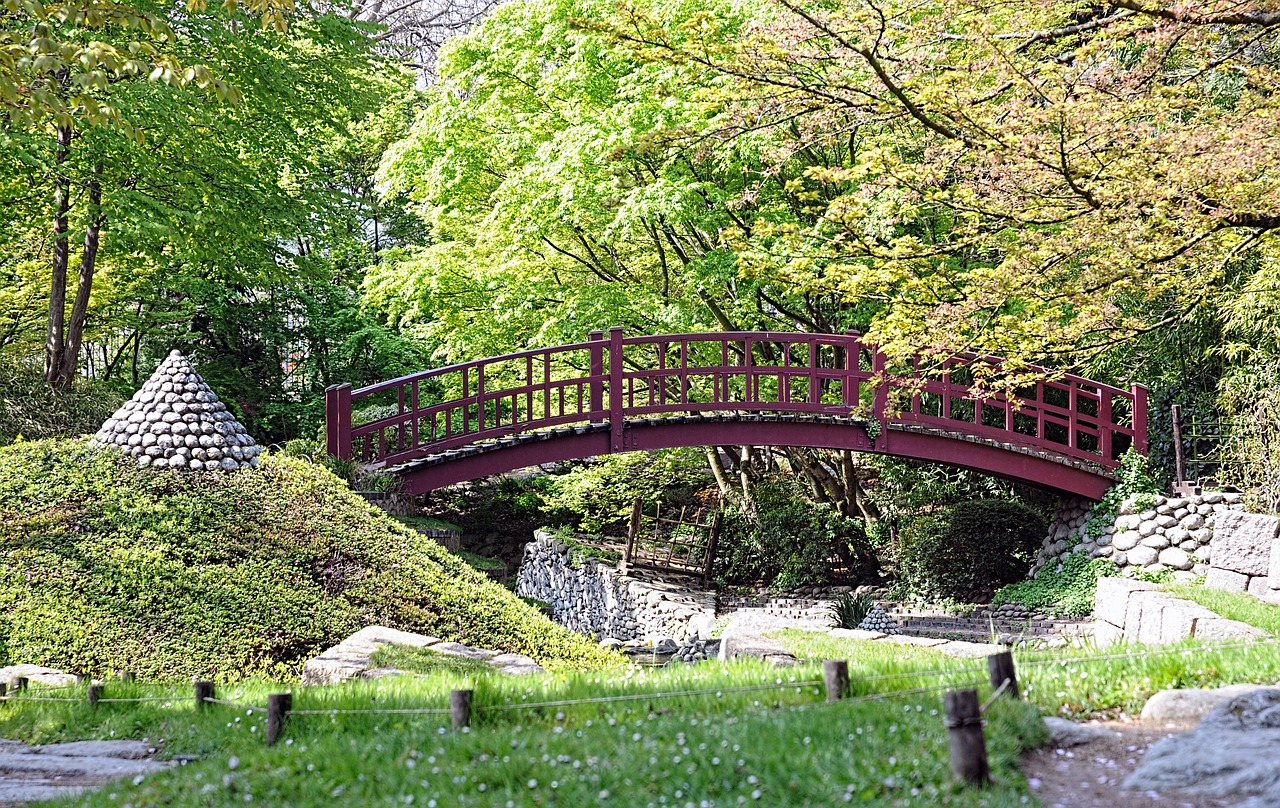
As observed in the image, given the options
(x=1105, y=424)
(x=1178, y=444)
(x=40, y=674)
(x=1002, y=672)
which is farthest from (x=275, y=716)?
(x=1178, y=444)

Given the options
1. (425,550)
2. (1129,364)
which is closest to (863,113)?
(425,550)

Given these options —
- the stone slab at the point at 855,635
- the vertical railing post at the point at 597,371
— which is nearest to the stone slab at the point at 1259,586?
the stone slab at the point at 855,635

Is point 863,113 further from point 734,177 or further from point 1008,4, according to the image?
point 734,177

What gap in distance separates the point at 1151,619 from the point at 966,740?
616 cm

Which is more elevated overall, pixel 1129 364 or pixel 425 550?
pixel 1129 364

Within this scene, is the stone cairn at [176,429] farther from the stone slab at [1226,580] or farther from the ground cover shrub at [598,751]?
the stone slab at [1226,580]

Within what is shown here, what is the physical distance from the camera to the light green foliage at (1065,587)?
42.2 ft

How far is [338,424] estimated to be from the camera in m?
12.4

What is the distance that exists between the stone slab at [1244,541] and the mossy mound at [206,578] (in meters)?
6.51

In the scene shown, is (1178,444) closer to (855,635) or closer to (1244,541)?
(1244,541)

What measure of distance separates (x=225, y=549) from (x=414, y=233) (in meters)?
16.7

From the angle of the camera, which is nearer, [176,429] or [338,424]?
[176,429]

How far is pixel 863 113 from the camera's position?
809 cm

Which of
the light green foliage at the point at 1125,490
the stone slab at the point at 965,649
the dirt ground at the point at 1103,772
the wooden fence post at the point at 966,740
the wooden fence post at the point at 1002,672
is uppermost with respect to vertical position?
the light green foliage at the point at 1125,490
